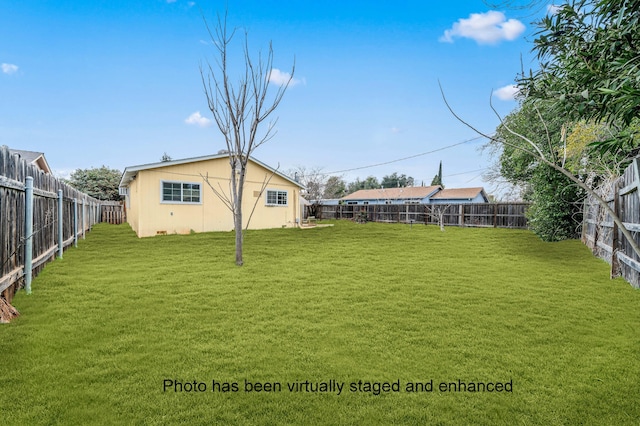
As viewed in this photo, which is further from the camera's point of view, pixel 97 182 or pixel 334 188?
pixel 334 188

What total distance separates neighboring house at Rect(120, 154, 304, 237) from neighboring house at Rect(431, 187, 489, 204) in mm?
27029

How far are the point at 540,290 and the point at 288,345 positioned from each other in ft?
14.6

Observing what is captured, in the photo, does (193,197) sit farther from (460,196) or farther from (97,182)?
(460,196)

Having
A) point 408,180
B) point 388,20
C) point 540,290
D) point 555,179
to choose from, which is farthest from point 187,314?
point 408,180

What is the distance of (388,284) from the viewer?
582 cm

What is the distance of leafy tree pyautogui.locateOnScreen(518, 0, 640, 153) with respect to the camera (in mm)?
1969

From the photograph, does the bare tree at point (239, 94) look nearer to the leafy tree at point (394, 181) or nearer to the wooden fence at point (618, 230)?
the wooden fence at point (618, 230)

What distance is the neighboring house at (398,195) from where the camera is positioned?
133 ft

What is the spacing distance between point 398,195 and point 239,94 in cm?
3643

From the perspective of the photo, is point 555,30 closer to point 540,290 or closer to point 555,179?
point 540,290

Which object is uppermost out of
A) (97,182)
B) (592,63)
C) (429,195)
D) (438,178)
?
(438,178)

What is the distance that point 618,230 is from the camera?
6352 mm

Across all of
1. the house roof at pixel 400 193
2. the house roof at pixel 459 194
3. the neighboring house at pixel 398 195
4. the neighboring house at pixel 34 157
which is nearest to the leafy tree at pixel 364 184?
the neighboring house at pixel 398 195

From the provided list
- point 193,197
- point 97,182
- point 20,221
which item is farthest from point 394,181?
point 20,221
